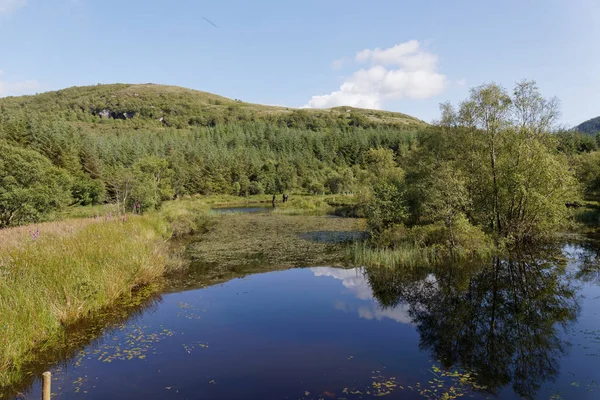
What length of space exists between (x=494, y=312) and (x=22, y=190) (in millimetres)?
28280

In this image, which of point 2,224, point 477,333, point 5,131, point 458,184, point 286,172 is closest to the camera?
point 477,333

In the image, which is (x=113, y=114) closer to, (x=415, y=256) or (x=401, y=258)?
(x=401, y=258)

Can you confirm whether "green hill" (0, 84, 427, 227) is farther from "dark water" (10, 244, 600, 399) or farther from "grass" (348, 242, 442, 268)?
"grass" (348, 242, 442, 268)

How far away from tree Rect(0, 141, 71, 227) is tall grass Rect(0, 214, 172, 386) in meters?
11.4

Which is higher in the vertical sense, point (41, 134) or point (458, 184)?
point (41, 134)

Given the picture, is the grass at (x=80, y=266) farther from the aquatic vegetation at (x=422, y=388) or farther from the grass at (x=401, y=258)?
the aquatic vegetation at (x=422, y=388)

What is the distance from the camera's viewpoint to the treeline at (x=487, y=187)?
848 inches

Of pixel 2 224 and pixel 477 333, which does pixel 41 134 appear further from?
pixel 477 333

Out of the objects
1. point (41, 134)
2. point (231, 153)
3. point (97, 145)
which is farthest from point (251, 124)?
point (41, 134)

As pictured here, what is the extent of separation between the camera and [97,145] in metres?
85.8

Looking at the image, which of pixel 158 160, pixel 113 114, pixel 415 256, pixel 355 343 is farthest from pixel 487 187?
pixel 113 114

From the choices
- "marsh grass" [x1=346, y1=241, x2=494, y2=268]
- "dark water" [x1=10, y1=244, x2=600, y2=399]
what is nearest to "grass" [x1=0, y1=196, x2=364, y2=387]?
"dark water" [x1=10, y1=244, x2=600, y2=399]

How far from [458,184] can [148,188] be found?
29.5 meters

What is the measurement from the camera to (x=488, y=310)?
42.2 ft
